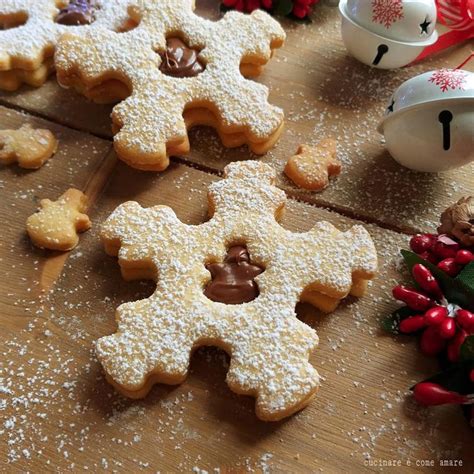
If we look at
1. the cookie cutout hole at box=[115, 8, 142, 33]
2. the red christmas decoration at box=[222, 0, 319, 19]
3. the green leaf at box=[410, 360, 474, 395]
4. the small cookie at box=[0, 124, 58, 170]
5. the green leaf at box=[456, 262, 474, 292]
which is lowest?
the small cookie at box=[0, 124, 58, 170]

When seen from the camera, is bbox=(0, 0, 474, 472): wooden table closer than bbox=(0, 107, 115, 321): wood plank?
Yes

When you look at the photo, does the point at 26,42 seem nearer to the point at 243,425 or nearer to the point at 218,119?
the point at 218,119

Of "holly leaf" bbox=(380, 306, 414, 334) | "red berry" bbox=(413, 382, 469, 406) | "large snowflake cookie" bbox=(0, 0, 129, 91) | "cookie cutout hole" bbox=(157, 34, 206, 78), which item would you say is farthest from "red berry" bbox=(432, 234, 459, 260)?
"large snowflake cookie" bbox=(0, 0, 129, 91)

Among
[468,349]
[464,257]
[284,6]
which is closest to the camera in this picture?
[468,349]

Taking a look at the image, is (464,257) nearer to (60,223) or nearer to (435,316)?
(435,316)

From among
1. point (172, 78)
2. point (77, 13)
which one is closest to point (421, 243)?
point (172, 78)

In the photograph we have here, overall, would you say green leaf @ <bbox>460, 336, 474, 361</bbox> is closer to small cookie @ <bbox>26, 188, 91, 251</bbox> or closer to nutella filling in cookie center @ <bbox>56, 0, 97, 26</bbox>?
small cookie @ <bbox>26, 188, 91, 251</bbox>

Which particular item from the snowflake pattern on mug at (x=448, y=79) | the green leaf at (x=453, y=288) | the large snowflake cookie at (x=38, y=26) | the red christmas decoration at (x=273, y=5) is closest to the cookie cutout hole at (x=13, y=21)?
the large snowflake cookie at (x=38, y=26)
